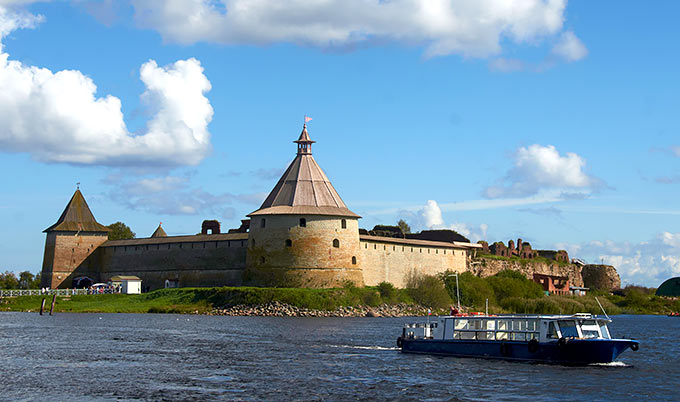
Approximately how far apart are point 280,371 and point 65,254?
173 feet

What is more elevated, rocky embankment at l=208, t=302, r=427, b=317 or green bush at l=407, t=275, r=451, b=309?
green bush at l=407, t=275, r=451, b=309

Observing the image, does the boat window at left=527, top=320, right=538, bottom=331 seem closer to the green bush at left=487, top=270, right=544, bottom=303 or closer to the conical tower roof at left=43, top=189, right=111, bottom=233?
the green bush at left=487, top=270, right=544, bottom=303

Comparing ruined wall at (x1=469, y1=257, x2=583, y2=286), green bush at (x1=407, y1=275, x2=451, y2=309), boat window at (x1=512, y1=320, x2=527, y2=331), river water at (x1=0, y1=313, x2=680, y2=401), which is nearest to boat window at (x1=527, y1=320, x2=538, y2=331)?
boat window at (x1=512, y1=320, x2=527, y2=331)

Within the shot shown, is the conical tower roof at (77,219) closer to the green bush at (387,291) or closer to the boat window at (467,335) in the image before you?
the green bush at (387,291)

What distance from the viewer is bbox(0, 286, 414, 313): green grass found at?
174 feet

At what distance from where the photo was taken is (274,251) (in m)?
58.1

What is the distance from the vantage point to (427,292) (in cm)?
6069

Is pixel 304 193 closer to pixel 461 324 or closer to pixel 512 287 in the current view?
pixel 512 287

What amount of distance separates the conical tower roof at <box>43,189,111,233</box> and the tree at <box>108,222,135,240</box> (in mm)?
17112

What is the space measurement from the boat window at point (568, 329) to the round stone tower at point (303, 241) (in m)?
32.2

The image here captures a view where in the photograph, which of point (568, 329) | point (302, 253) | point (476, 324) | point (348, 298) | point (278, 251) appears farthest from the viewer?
point (278, 251)

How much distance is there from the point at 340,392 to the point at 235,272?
4255 cm

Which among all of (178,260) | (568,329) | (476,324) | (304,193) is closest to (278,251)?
(304,193)

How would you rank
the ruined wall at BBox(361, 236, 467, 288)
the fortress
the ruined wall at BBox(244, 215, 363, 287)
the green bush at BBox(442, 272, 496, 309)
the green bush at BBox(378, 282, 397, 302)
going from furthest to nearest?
1. the green bush at BBox(442, 272, 496, 309)
2. the ruined wall at BBox(361, 236, 467, 288)
3. the green bush at BBox(378, 282, 397, 302)
4. the fortress
5. the ruined wall at BBox(244, 215, 363, 287)
